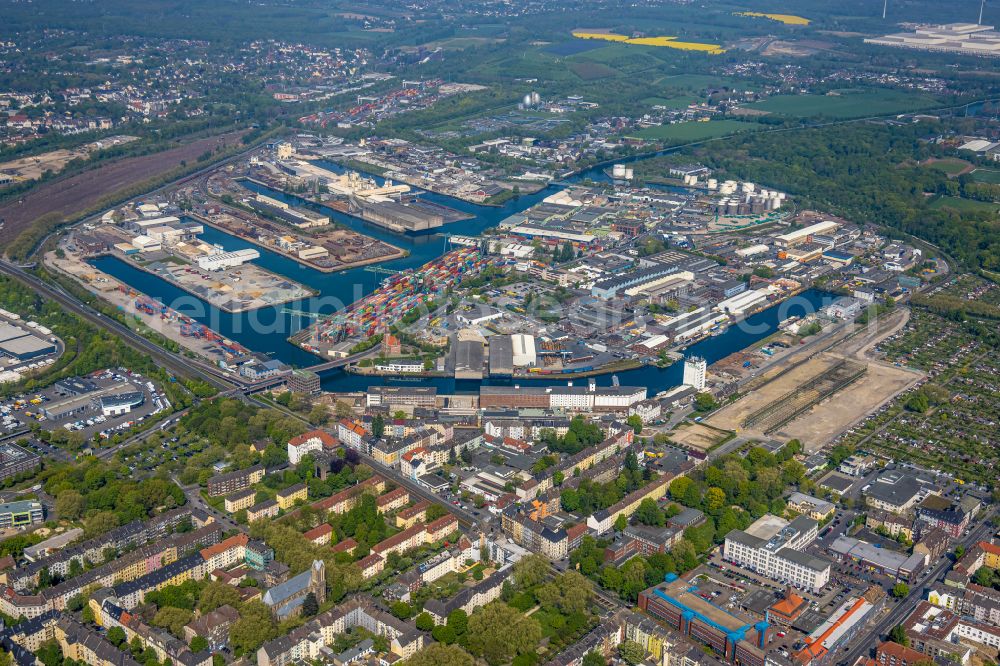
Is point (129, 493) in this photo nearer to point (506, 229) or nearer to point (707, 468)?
point (707, 468)

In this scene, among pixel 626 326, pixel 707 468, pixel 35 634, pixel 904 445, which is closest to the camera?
pixel 35 634

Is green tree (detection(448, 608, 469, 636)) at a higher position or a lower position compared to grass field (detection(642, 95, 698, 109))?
lower

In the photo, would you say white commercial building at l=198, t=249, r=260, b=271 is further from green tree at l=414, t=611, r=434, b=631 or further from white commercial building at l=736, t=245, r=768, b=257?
green tree at l=414, t=611, r=434, b=631

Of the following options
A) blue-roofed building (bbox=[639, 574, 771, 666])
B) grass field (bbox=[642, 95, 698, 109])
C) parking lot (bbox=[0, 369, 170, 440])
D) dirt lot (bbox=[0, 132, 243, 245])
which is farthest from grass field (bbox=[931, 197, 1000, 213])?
dirt lot (bbox=[0, 132, 243, 245])

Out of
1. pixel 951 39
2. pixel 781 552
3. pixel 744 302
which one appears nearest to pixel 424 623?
pixel 781 552

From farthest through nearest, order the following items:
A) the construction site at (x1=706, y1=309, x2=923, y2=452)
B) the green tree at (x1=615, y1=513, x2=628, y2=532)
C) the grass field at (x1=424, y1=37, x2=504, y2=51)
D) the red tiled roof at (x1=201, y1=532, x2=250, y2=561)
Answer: the grass field at (x1=424, y1=37, x2=504, y2=51)
the construction site at (x1=706, y1=309, x2=923, y2=452)
the green tree at (x1=615, y1=513, x2=628, y2=532)
the red tiled roof at (x1=201, y1=532, x2=250, y2=561)

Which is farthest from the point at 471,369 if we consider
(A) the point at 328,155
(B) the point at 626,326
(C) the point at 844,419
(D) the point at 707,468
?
(A) the point at 328,155
